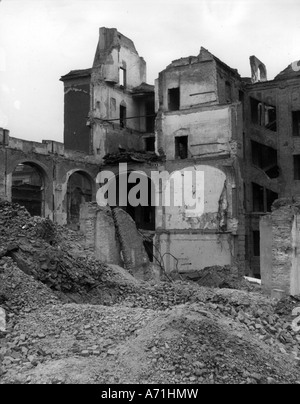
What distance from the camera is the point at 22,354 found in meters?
8.30

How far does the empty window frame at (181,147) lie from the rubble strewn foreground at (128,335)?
15.0 meters

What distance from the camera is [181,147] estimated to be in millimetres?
27422

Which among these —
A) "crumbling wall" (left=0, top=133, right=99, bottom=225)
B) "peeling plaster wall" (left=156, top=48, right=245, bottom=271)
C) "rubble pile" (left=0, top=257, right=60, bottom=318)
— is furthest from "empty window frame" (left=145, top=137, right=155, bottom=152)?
"rubble pile" (left=0, top=257, right=60, bottom=318)

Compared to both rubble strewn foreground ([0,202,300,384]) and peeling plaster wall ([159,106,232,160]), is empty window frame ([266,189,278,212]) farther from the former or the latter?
rubble strewn foreground ([0,202,300,384])

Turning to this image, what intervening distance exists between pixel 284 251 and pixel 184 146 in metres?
13.9

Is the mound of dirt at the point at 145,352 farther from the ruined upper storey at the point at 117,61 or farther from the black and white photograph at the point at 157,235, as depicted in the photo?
the ruined upper storey at the point at 117,61

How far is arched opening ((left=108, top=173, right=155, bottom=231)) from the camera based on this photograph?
1129 inches

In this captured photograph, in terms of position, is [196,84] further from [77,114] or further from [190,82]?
[77,114]

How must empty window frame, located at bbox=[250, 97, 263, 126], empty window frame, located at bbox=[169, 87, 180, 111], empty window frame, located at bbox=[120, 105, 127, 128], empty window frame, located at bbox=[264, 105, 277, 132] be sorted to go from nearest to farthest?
empty window frame, located at bbox=[169, 87, 180, 111]
empty window frame, located at bbox=[250, 97, 263, 126]
empty window frame, located at bbox=[120, 105, 127, 128]
empty window frame, located at bbox=[264, 105, 277, 132]

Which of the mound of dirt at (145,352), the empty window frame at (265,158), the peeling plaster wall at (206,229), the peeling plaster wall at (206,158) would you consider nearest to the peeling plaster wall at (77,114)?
the peeling plaster wall at (206,158)

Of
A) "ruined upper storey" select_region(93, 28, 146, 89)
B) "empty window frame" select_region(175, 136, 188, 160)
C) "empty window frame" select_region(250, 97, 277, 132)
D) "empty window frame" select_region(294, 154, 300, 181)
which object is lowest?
"empty window frame" select_region(294, 154, 300, 181)

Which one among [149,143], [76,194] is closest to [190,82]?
[149,143]

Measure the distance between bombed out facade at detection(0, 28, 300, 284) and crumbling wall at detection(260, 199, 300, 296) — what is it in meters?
9.05
